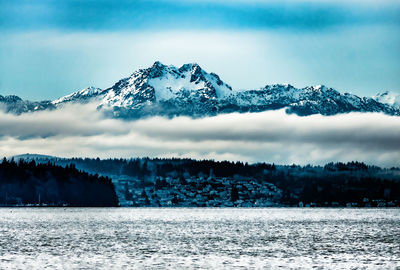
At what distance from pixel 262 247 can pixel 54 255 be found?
38481mm

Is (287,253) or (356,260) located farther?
(287,253)

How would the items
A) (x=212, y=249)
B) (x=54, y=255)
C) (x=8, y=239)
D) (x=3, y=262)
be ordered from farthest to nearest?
(x=8, y=239) → (x=212, y=249) → (x=54, y=255) → (x=3, y=262)

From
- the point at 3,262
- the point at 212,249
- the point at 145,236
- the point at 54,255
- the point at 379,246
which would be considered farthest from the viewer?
the point at 145,236

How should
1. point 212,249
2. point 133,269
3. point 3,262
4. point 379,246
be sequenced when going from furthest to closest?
point 379,246 → point 212,249 → point 3,262 → point 133,269

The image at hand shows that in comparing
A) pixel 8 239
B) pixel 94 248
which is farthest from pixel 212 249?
pixel 8 239

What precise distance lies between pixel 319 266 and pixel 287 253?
18913 millimetres

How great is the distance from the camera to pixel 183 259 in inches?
4131

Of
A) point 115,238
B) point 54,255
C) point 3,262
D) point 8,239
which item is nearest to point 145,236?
point 115,238

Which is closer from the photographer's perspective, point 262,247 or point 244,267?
point 244,267

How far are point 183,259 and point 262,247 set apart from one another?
26897mm

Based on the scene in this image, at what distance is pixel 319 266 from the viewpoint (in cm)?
9662

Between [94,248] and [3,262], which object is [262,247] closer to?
[94,248]

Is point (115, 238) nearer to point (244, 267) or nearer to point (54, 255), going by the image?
point (54, 255)

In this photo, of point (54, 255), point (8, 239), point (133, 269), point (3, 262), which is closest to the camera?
point (133, 269)
